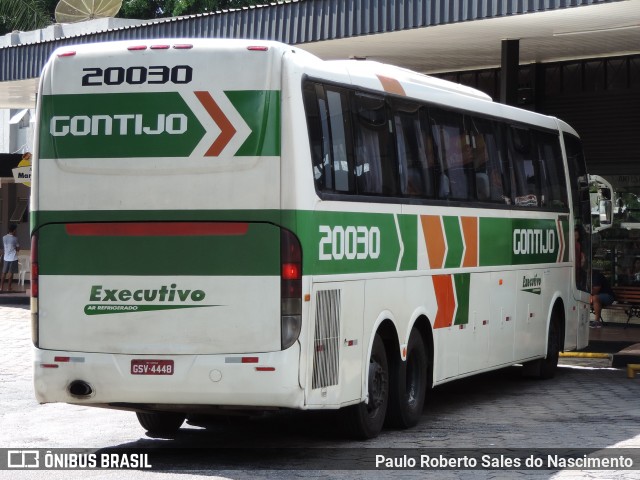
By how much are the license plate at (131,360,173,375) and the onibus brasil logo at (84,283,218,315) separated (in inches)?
15.6

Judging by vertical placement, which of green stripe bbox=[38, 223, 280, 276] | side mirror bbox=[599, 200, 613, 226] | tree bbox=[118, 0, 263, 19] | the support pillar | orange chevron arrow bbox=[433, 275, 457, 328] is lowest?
orange chevron arrow bbox=[433, 275, 457, 328]

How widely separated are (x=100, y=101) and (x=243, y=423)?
3.72m

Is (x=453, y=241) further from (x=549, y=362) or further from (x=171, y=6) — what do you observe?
(x=171, y=6)

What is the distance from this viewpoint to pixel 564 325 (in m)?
17.0

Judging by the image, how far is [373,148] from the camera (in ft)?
36.7

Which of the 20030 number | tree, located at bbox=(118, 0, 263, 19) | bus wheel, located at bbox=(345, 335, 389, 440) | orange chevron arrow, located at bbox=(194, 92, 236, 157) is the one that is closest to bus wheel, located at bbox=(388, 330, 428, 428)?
bus wheel, located at bbox=(345, 335, 389, 440)

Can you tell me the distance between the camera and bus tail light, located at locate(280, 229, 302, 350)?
966 cm

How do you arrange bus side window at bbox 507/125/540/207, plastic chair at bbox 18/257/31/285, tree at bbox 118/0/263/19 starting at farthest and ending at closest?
tree at bbox 118/0/263/19, plastic chair at bbox 18/257/31/285, bus side window at bbox 507/125/540/207

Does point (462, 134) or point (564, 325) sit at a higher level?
point (462, 134)

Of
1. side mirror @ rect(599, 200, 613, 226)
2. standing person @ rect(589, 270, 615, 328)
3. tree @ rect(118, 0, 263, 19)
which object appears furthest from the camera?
tree @ rect(118, 0, 263, 19)

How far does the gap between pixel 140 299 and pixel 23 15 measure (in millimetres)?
46737

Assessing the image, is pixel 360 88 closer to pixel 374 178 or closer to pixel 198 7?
pixel 374 178

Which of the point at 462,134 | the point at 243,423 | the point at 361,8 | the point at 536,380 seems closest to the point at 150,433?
the point at 243,423

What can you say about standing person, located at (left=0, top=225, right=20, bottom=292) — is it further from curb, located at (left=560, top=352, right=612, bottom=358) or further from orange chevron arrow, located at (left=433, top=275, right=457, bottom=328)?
orange chevron arrow, located at (left=433, top=275, right=457, bottom=328)
